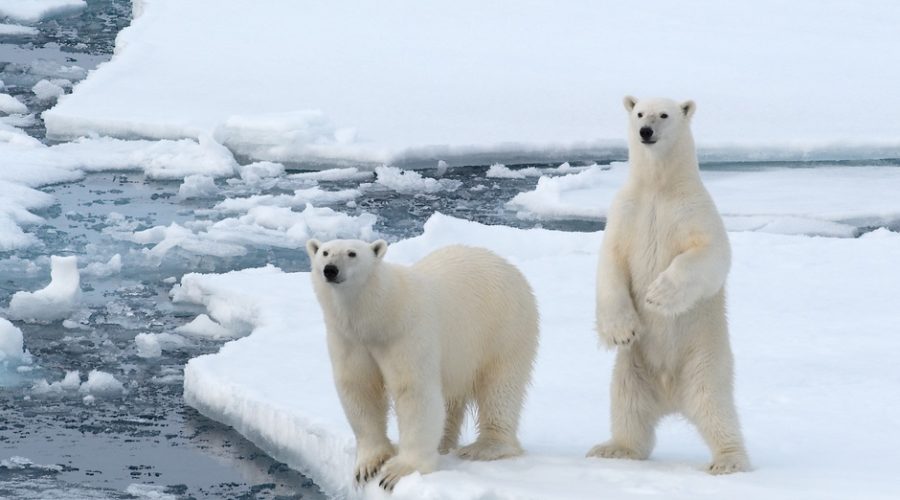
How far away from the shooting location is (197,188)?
9742mm

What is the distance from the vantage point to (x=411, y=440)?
394 centimetres

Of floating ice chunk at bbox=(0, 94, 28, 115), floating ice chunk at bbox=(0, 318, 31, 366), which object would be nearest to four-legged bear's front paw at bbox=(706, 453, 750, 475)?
floating ice chunk at bbox=(0, 318, 31, 366)

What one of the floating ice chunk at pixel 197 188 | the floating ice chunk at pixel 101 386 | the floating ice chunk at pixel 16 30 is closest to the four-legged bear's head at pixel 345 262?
the floating ice chunk at pixel 101 386

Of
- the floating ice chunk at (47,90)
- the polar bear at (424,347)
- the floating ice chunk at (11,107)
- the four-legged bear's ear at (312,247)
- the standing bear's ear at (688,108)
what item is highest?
the standing bear's ear at (688,108)

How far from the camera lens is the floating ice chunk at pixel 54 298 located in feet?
22.9

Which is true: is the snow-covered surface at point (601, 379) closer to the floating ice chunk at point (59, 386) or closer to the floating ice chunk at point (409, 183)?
the floating ice chunk at point (59, 386)

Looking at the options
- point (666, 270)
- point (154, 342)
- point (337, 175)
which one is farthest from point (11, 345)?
point (337, 175)

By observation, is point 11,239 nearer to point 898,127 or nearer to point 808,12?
point 898,127

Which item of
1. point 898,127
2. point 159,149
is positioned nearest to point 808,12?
point 898,127

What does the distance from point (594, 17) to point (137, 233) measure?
28.7 ft

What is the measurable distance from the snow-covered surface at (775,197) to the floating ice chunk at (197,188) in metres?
2.08

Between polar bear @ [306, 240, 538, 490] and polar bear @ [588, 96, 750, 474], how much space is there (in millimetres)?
387

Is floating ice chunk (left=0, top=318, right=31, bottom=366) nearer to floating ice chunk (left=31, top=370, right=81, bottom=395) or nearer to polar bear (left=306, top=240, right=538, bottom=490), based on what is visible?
floating ice chunk (left=31, top=370, right=81, bottom=395)

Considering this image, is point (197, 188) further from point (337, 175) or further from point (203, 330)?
point (203, 330)
